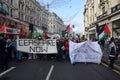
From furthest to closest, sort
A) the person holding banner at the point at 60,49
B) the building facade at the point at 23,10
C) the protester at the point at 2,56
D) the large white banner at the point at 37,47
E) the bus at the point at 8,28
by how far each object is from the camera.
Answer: the building facade at the point at 23,10 < the bus at the point at 8,28 < the large white banner at the point at 37,47 < the person holding banner at the point at 60,49 < the protester at the point at 2,56

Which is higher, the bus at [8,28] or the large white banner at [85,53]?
the bus at [8,28]

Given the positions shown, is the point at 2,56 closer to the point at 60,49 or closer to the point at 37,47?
the point at 37,47

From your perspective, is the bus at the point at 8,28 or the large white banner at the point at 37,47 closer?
the large white banner at the point at 37,47

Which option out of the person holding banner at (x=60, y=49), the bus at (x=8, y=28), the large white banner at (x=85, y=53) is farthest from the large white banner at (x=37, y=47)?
the bus at (x=8, y=28)

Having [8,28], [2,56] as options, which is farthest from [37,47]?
[8,28]

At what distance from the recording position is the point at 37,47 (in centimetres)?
1927

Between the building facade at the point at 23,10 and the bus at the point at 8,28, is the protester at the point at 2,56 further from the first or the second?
the building facade at the point at 23,10

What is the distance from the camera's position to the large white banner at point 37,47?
19.2m

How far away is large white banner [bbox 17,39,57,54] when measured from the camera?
755 inches

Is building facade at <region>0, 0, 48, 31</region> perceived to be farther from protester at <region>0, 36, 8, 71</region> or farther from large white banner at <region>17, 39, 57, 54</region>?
protester at <region>0, 36, 8, 71</region>

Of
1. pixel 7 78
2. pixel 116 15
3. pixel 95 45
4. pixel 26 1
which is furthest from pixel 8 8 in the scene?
pixel 7 78

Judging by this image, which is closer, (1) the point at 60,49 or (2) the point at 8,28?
(1) the point at 60,49

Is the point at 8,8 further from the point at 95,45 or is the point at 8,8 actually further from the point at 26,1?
the point at 95,45

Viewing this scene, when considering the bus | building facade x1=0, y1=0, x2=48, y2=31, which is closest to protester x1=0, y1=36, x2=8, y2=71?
the bus
